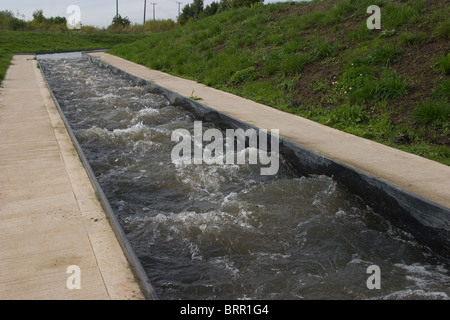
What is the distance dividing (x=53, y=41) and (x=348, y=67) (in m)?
29.1

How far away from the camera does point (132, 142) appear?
7270 millimetres

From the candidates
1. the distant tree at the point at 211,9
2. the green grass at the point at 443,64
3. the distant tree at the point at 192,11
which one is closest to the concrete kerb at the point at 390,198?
the green grass at the point at 443,64

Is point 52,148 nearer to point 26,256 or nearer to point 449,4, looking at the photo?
point 26,256

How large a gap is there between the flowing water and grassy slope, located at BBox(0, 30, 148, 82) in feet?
80.8

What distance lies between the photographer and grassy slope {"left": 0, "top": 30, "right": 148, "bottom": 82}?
→ 29533 mm

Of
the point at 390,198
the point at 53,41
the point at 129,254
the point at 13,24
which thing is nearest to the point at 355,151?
the point at 390,198

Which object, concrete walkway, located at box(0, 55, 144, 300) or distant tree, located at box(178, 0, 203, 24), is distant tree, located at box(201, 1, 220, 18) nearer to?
distant tree, located at box(178, 0, 203, 24)

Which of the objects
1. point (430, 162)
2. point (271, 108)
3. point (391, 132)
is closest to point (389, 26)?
point (271, 108)

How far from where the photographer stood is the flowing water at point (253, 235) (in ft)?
11.3

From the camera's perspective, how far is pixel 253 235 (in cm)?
420

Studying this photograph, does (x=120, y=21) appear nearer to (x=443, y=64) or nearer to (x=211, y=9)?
(x=211, y=9)

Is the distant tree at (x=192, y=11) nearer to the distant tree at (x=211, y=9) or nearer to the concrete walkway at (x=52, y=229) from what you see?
the distant tree at (x=211, y=9)

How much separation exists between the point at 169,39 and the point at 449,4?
39.7 ft

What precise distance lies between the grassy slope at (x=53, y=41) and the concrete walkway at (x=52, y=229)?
78.0 feet
